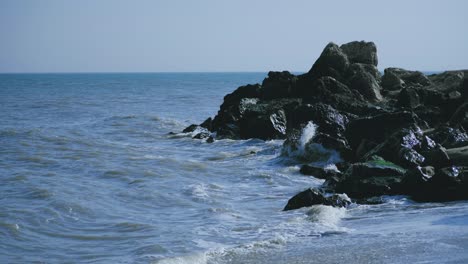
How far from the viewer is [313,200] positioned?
42.4ft

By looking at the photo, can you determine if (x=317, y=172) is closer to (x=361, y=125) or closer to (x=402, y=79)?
(x=361, y=125)

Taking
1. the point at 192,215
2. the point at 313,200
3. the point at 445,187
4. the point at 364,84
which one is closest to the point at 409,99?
the point at 364,84

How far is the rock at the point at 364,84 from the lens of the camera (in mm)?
28194

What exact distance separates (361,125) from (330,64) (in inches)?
421

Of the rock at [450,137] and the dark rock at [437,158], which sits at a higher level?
the rock at [450,137]

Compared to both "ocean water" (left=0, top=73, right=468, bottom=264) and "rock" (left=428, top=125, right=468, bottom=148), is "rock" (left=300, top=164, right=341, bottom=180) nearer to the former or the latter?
"ocean water" (left=0, top=73, right=468, bottom=264)

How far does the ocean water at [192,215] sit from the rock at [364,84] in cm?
677

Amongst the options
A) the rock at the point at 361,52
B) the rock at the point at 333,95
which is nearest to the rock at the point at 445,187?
the rock at the point at 333,95

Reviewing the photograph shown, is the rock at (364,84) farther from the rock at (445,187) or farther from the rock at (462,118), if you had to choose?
the rock at (445,187)

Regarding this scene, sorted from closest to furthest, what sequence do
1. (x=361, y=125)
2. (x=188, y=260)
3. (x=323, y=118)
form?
(x=188, y=260)
(x=361, y=125)
(x=323, y=118)

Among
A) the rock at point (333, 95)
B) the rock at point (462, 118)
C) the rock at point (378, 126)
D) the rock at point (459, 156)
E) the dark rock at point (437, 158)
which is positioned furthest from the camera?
the rock at point (333, 95)

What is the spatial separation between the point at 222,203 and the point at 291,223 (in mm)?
2729

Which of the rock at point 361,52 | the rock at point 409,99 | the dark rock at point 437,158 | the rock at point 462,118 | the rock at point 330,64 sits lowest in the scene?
the dark rock at point 437,158

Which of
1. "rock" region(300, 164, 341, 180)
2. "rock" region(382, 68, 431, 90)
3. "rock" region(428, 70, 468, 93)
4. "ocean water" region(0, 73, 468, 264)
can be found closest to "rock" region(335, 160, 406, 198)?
"ocean water" region(0, 73, 468, 264)
